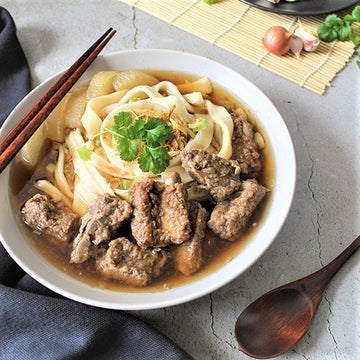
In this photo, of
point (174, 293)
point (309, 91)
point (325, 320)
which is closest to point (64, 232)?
point (174, 293)

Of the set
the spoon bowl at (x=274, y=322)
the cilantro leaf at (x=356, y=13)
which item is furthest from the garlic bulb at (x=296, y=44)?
the spoon bowl at (x=274, y=322)

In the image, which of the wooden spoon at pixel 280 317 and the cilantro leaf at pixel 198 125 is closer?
the wooden spoon at pixel 280 317

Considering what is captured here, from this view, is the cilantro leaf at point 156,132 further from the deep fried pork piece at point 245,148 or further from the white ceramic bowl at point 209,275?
the white ceramic bowl at point 209,275

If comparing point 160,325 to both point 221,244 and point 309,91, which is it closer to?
point 221,244

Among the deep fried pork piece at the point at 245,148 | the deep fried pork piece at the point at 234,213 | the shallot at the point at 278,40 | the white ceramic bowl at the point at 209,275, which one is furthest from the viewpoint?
the shallot at the point at 278,40

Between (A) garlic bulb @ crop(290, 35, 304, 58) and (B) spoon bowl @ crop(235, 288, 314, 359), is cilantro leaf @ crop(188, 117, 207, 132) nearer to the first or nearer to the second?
(B) spoon bowl @ crop(235, 288, 314, 359)

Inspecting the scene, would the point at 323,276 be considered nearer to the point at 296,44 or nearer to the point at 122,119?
the point at 122,119
